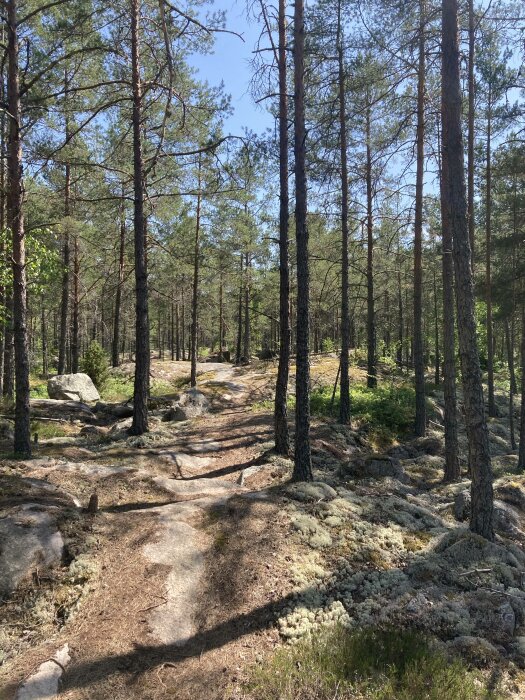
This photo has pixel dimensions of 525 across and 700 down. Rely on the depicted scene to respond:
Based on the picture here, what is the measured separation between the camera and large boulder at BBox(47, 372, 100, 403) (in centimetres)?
1602

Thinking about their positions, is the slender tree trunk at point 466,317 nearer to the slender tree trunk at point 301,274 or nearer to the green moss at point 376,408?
the slender tree trunk at point 301,274

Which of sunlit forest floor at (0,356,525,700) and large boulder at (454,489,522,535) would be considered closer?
sunlit forest floor at (0,356,525,700)

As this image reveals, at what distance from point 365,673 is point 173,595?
2227mm

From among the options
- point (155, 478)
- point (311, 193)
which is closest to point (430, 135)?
point (311, 193)

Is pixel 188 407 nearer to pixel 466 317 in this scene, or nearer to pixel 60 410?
pixel 60 410

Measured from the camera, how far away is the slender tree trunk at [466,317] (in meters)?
6.60

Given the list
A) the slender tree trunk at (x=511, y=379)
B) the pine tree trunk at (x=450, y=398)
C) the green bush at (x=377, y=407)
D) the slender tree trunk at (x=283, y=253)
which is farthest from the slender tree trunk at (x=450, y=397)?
the slender tree trunk at (x=511, y=379)

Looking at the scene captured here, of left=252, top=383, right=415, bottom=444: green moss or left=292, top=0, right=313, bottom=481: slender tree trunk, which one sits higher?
left=292, top=0, right=313, bottom=481: slender tree trunk

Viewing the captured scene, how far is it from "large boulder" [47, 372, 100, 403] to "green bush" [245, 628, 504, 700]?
14.2 meters

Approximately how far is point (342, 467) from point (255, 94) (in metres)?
8.43

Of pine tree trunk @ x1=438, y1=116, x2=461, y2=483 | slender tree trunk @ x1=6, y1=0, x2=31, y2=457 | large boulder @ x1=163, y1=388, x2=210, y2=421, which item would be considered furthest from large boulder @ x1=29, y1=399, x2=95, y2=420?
pine tree trunk @ x1=438, y1=116, x2=461, y2=483

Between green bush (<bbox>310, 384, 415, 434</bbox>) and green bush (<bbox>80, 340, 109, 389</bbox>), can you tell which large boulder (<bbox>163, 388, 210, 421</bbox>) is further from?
green bush (<bbox>80, 340, 109, 389</bbox>)

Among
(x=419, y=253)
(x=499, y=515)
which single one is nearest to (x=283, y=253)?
(x=419, y=253)

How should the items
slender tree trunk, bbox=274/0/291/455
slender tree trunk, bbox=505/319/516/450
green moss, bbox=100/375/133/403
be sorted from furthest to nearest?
green moss, bbox=100/375/133/403, slender tree trunk, bbox=505/319/516/450, slender tree trunk, bbox=274/0/291/455
